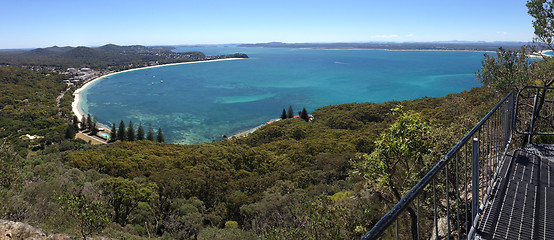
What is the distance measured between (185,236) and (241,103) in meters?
51.6

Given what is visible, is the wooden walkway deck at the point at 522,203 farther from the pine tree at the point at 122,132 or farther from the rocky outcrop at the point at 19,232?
the pine tree at the point at 122,132

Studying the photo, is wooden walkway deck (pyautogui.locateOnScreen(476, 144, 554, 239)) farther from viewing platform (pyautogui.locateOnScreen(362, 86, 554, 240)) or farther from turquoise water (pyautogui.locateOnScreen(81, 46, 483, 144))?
turquoise water (pyautogui.locateOnScreen(81, 46, 483, 144))

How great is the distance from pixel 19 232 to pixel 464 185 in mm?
8454

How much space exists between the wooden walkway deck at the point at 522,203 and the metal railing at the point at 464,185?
3.1 inches

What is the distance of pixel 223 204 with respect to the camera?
38.8ft

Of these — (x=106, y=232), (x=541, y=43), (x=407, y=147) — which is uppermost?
(x=541, y=43)

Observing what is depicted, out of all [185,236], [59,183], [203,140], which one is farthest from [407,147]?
[203,140]

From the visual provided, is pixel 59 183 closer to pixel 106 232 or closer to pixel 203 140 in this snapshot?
pixel 106 232

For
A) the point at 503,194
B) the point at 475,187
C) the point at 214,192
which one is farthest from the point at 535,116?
the point at 214,192

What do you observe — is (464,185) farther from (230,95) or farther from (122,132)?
(230,95)

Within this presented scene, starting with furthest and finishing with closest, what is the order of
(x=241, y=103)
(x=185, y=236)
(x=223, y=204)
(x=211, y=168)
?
(x=241, y=103)
(x=211, y=168)
(x=223, y=204)
(x=185, y=236)

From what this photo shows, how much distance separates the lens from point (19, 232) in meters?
5.96

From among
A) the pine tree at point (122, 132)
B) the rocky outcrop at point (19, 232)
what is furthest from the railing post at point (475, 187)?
the pine tree at point (122, 132)

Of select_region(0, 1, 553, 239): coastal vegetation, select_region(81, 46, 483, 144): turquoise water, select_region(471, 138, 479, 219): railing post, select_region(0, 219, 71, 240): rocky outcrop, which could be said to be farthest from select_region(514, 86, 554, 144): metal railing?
select_region(81, 46, 483, 144): turquoise water
